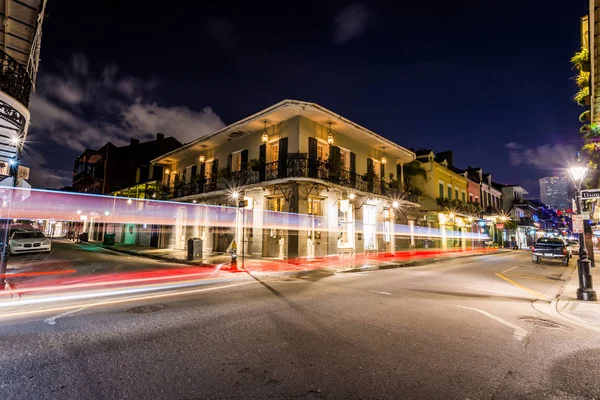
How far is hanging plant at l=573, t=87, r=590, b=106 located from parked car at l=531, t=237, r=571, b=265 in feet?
40.2

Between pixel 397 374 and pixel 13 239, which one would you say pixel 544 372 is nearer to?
pixel 397 374

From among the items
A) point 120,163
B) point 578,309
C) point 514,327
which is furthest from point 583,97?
point 120,163

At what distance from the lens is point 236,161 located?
19922 millimetres

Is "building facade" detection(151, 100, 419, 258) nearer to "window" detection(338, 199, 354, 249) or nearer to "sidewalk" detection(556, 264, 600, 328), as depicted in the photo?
"window" detection(338, 199, 354, 249)

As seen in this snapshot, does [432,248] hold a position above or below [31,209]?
below

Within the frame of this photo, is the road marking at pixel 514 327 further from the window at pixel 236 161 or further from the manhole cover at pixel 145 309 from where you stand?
the window at pixel 236 161

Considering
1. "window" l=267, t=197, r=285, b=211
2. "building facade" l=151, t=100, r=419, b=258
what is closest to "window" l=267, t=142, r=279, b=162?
"building facade" l=151, t=100, r=419, b=258

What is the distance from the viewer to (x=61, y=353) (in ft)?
11.9

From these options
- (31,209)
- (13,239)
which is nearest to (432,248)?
(13,239)

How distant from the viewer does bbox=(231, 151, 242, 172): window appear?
64.1 feet

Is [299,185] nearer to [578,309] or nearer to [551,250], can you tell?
[578,309]

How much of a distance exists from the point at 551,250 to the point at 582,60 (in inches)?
544

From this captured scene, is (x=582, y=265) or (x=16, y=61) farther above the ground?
(x=16, y=61)

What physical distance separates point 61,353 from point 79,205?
53.4 metres
